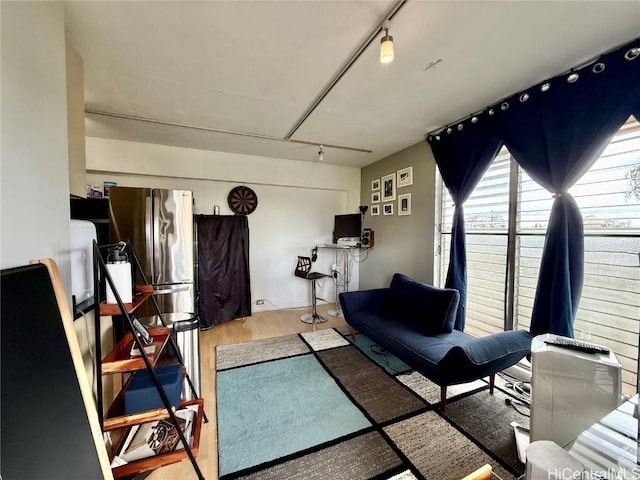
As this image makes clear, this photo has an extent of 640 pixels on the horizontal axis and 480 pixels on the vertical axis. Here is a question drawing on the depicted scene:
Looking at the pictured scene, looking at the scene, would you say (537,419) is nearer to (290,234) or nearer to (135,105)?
(290,234)

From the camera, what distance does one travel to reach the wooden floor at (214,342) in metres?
1.44

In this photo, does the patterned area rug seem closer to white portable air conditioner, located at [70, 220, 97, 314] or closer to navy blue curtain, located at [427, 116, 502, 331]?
navy blue curtain, located at [427, 116, 502, 331]

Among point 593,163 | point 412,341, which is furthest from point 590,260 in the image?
point 412,341

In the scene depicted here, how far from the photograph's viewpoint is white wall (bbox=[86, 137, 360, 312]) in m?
3.26

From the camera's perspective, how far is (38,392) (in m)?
0.77

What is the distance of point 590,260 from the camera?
1.88 m

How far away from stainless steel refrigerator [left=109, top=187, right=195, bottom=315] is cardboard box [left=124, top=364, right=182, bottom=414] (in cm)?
113

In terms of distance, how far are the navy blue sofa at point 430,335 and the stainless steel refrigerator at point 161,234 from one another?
1.88 m

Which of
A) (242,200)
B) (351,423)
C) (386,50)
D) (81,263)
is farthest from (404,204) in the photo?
(81,263)

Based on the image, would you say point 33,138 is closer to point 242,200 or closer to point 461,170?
point 242,200

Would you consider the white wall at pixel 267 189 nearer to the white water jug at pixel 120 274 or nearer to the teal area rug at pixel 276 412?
the teal area rug at pixel 276 412

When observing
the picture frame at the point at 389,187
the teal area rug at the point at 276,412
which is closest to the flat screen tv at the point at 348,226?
the picture frame at the point at 389,187

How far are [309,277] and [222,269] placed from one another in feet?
4.16

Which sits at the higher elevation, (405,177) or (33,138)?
(405,177)
